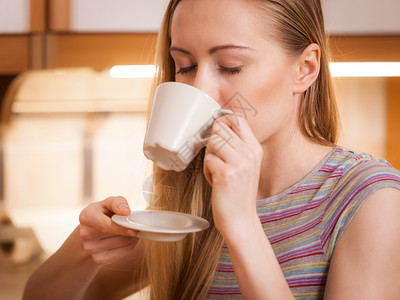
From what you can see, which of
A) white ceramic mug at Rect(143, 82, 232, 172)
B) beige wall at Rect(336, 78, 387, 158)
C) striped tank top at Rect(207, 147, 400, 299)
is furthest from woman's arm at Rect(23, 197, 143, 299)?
beige wall at Rect(336, 78, 387, 158)

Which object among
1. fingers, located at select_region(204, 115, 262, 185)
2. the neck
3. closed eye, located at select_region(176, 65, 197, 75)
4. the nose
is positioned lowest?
the neck

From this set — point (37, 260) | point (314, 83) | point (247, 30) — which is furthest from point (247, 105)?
point (37, 260)

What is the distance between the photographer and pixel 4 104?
1.96 metres

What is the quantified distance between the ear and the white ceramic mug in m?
0.22

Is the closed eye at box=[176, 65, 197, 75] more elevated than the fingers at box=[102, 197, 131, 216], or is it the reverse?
the closed eye at box=[176, 65, 197, 75]

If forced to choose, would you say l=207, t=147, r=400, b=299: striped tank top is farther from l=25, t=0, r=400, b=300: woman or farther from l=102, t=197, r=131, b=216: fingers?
l=102, t=197, r=131, b=216: fingers

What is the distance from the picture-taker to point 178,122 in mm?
748

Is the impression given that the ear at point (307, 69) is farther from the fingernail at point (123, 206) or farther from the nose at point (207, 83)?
the fingernail at point (123, 206)

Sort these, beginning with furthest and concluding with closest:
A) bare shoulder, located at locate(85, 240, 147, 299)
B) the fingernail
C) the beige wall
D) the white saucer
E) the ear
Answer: the beige wall < bare shoulder, located at locate(85, 240, 147, 299) < the ear < the fingernail < the white saucer

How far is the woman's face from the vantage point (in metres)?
0.85

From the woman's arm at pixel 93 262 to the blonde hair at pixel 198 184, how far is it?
0.09 metres

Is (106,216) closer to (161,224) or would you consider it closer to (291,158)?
(161,224)

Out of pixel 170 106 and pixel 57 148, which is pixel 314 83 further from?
pixel 57 148

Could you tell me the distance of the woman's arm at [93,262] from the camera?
856mm
